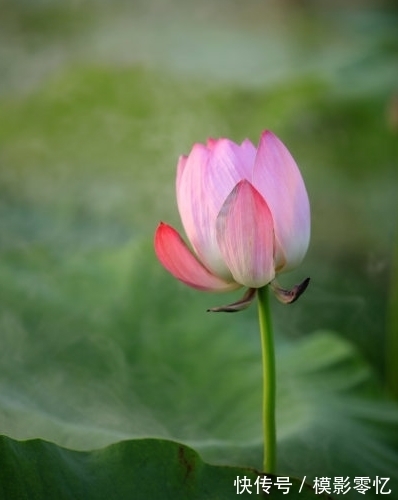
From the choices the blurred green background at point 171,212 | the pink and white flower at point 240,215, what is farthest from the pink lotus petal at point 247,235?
the blurred green background at point 171,212

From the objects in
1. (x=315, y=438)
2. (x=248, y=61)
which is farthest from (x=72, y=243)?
(x=248, y=61)

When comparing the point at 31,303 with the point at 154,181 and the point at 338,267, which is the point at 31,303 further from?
the point at 154,181

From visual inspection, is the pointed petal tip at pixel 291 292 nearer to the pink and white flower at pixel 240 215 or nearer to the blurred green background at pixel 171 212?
the pink and white flower at pixel 240 215

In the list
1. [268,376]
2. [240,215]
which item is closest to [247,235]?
[240,215]

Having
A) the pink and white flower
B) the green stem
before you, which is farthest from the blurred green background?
the pink and white flower

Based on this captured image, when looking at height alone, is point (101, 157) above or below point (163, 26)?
below

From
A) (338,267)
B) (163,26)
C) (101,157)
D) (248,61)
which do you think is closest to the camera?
(338,267)
